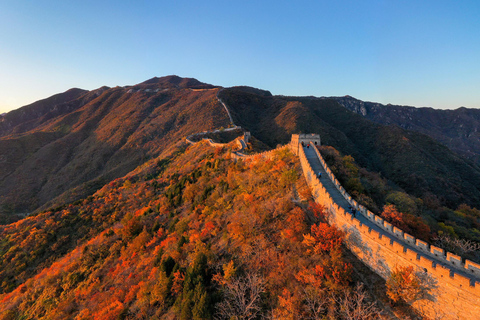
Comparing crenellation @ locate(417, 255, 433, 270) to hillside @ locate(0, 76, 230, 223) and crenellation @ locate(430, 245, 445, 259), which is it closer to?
crenellation @ locate(430, 245, 445, 259)

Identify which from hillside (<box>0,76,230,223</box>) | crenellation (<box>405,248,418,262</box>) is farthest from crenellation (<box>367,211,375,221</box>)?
hillside (<box>0,76,230,223</box>)

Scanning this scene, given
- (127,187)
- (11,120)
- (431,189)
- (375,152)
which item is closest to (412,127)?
(375,152)

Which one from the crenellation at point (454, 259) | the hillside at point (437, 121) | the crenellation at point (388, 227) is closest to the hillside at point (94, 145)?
the crenellation at point (388, 227)

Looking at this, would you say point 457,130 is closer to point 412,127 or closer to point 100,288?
point 412,127

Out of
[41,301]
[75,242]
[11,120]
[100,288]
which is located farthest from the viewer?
[11,120]

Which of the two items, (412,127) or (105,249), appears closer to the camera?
(105,249)

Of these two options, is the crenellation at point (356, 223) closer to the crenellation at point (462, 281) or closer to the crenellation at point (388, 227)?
the crenellation at point (388, 227)
